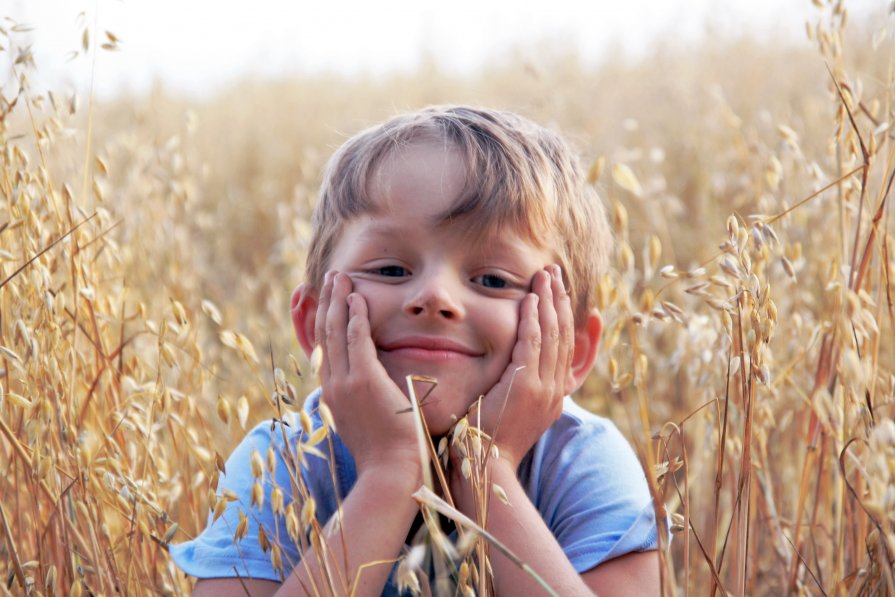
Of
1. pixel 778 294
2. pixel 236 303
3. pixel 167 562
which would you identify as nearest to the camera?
pixel 167 562

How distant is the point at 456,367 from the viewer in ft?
4.77

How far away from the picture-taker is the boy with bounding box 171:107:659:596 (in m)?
1.35

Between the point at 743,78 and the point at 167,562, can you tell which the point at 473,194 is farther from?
the point at 743,78

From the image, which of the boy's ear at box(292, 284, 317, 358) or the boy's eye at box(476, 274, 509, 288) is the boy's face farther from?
the boy's ear at box(292, 284, 317, 358)

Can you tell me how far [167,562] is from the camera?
5.24 feet

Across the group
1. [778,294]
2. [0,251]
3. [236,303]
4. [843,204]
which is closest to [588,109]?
[236,303]

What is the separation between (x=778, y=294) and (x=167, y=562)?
5.64 feet

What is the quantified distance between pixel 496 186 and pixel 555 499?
0.52m

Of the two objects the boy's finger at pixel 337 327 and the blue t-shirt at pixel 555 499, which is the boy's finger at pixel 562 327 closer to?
the blue t-shirt at pixel 555 499

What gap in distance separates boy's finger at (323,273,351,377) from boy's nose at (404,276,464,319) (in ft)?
0.38

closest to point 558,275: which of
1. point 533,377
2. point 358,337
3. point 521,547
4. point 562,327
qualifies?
point 562,327

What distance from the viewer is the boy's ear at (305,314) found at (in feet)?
5.76

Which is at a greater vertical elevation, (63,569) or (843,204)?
(843,204)

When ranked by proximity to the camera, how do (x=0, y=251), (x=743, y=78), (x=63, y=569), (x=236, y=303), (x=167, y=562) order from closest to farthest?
1. (x=0, y=251)
2. (x=63, y=569)
3. (x=167, y=562)
4. (x=236, y=303)
5. (x=743, y=78)
